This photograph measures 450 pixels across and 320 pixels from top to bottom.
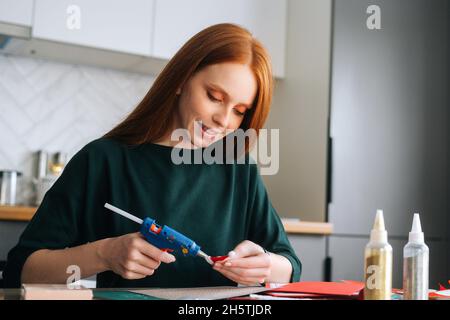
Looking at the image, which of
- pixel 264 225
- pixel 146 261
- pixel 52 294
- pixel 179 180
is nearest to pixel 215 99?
pixel 179 180

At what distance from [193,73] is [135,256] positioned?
0.44 meters

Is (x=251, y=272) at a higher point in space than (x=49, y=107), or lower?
lower

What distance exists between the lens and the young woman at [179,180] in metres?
1.10

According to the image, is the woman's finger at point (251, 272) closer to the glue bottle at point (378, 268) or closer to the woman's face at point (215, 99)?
the glue bottle at point (378, 268)

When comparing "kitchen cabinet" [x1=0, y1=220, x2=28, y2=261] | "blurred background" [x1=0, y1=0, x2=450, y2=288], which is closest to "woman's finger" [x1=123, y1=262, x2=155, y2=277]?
"kitchen cabinet" [x1=0, y1=220, x2=28, y2=261]

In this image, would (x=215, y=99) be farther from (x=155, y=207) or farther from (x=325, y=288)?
(x=325, y=288)

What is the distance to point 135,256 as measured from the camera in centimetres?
86

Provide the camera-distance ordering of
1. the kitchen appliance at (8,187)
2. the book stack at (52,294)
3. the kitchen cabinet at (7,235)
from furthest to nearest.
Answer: the kitchen appliance at (8,187), the kitchen cabinet at (7,235), the book stack at (52,294)

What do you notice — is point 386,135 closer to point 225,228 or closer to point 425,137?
point 425,137

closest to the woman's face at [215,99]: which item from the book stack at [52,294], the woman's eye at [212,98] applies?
the woman's eye at [212,98]

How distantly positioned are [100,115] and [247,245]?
1854mm

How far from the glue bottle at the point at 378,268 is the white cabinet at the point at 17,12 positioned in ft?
6.06

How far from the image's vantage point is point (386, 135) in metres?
2.63
